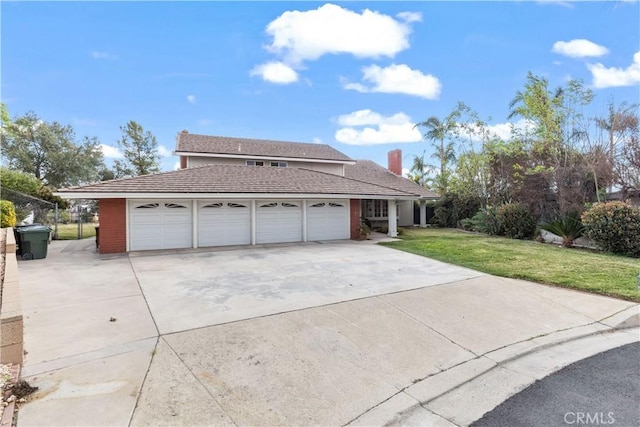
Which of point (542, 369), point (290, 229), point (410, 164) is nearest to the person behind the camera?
point (542, 369)

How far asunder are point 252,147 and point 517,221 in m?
16.8

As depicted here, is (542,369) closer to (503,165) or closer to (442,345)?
(442,345)

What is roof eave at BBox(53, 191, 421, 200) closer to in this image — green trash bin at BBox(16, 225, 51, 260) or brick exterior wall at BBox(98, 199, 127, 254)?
brick exterior wall at BBox(98, 199, 127, 254)

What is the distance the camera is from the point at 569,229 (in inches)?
578

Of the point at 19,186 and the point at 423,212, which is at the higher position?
the point at 19,186

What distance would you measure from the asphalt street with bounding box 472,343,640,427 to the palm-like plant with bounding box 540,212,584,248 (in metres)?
12.4

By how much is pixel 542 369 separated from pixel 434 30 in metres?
14.8

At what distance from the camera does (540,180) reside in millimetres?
18656

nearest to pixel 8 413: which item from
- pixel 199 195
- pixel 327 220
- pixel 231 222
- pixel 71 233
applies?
pixel 199 195

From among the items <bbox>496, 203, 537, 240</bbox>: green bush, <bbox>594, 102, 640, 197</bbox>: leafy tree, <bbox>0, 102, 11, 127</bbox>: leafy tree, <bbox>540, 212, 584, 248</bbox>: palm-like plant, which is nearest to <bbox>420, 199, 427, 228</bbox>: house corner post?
<bbox>496, 203, 537, 240</bbox>: green bush

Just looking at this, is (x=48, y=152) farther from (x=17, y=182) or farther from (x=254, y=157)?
(x=254, y=157)

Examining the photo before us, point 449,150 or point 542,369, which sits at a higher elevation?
point 449,150

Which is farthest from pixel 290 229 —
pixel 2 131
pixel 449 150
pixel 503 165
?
pixel 2 131

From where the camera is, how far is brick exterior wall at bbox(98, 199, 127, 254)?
12.2 meters
